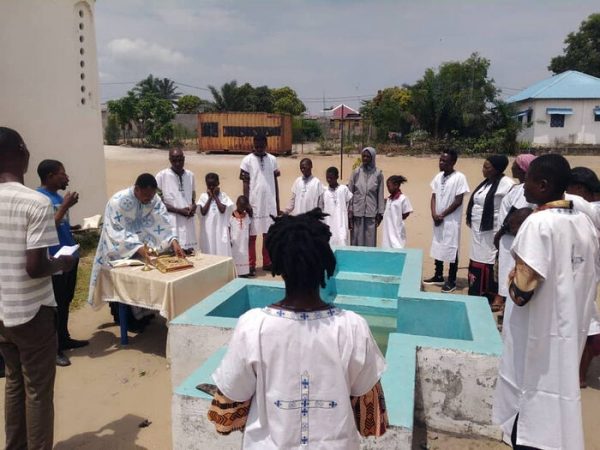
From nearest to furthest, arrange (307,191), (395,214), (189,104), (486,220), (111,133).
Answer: (486,220) → (395,214) → (307,191) → (111,133) → (189,104)

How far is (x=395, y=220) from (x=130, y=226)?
375cm

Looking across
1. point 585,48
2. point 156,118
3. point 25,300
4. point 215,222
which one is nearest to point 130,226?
point 215,222

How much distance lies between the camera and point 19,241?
8.39 ft

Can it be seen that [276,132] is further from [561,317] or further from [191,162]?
[561,317]

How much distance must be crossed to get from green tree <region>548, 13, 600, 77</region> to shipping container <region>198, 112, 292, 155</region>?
87.9ft

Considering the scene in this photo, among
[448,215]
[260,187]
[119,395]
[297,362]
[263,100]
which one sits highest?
[263,100]

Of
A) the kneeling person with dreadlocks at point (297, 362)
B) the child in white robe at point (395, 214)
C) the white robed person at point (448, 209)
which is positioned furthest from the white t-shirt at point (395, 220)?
the kneeling person with dreadlocks at point (297, 362)

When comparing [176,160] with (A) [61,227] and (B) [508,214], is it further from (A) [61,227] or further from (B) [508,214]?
(B) [508,214]

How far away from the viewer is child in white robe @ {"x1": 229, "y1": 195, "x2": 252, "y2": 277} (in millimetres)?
7250

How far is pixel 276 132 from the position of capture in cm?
2742

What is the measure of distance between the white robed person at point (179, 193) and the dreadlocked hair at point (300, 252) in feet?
16.2

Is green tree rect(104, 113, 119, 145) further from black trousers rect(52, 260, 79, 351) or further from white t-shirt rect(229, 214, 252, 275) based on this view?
black trousers rect(52, 260, 79, 351)

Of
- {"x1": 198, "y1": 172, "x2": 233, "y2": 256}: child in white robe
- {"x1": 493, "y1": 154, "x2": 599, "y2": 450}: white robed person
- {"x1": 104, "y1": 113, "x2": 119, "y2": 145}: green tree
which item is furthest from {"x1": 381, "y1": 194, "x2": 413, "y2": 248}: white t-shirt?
{"x1": 104, "y1": 113, "x2": 119, "y2": 145}: green tree

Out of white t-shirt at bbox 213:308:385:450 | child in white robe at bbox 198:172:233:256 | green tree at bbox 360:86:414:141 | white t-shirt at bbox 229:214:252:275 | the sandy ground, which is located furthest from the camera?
green tree at bbox 360:86:414:141
